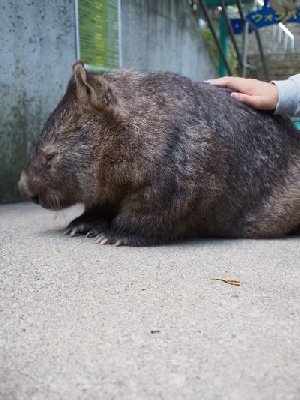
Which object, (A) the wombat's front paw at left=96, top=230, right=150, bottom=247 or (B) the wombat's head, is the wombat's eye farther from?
(A) the wombat's front paw at left=96, top=230, right=150, bottom=247

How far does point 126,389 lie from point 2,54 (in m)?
4.19

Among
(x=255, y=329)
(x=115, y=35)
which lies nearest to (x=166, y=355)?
(x=255, y=329)

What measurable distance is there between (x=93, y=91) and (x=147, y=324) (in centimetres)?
194

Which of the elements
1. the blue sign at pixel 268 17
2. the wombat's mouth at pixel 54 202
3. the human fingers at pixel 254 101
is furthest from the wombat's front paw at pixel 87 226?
the blue sign at pixel 268 17

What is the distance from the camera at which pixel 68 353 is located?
1774 millimetres

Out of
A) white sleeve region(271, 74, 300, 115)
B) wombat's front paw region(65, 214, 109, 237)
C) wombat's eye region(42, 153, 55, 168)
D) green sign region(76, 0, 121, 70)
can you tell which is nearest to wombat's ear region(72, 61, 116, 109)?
wombat's eye region(42, 153, 55, 168)

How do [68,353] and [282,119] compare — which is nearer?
[68,353]

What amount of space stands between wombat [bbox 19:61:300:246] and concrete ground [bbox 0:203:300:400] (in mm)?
391

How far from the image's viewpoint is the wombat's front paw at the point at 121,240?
348 cm

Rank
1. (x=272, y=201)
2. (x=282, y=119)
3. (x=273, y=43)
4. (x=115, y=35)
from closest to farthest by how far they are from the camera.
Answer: (x=272, y=201) < (x=282, y=119) < (x=115, y=35) < (x=273, y=43)

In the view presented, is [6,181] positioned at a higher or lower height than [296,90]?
lower

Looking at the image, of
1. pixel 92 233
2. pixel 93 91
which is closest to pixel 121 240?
pixel 92 233

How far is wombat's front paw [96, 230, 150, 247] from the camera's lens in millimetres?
3480

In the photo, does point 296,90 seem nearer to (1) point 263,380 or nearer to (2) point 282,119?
(2) point 282,119
